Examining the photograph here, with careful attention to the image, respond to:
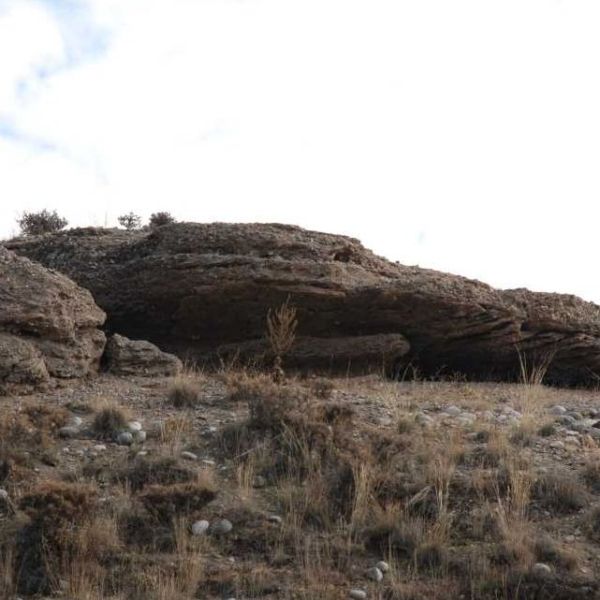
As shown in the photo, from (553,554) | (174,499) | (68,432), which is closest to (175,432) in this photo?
(68,432)

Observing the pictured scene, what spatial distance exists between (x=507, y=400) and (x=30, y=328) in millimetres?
6067

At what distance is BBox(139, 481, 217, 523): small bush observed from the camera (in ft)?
25.4

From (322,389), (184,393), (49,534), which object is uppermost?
(322,389)

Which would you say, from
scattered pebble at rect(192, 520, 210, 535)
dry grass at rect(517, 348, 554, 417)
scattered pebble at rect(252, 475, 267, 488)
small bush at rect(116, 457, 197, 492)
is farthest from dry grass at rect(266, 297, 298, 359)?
scattered pebble at rect(192, 520, 210, 535)

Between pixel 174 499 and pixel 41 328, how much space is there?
4.40 metres

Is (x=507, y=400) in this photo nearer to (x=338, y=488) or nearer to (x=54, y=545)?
(x=338, y=488)

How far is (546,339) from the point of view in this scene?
49.7 feet

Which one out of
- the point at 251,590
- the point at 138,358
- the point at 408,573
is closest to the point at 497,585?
the point at 408,573

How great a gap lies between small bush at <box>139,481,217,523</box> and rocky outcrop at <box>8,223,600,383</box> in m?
5.91

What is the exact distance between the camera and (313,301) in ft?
45.5

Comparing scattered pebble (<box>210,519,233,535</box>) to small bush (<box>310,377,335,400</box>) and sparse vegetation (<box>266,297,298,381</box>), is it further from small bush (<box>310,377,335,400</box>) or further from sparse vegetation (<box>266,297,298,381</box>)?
sparse vegetation (<box>266,297,298,381</box>)

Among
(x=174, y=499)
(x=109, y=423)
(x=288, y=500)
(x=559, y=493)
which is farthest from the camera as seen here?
(x=109, y=423)

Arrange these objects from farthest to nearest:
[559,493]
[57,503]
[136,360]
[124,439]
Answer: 1. [136,360]
2. [124,439]
3. [559,493]
4. [57,503]

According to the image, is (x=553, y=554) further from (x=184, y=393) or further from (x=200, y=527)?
(x=184, y=393)
